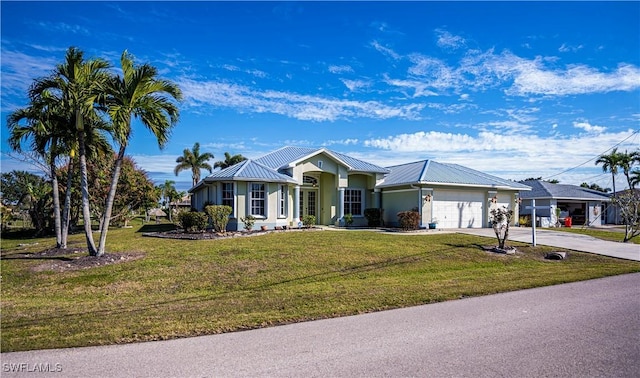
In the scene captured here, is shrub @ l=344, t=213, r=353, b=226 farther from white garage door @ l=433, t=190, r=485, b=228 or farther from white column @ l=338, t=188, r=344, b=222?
white garage door @ l=433, t=190, r=485, b=228

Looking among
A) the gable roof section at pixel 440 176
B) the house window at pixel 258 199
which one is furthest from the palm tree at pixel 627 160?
the house window at pixel 258 199

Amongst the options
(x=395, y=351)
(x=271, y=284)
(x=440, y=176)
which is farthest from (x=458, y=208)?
(x=395, y=351)

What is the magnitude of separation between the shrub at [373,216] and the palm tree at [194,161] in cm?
3024

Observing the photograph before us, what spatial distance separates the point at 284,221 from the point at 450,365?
19.3m

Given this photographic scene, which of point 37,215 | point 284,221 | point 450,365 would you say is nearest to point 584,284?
point 450,365

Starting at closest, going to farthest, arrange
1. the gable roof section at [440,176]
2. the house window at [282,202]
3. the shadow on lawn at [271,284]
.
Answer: the shadow on lawn at [271,284], the house window at [282,202], the gable roof section at [440,176]

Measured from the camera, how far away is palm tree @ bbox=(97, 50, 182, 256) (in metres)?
Answer: 12.4

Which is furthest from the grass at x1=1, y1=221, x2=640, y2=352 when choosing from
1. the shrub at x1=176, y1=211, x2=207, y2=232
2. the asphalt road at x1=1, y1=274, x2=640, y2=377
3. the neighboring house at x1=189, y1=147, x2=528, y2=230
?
the neighboring house at x1=189, y1=147, x2=528, y2=230

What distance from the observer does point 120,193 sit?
2789 centimetres

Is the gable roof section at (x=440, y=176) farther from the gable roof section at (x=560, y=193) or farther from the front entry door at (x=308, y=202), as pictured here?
the gable roof section at (x=560, y=193)

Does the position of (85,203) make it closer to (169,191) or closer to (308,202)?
(308,202)

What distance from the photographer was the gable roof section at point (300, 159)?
992 inches

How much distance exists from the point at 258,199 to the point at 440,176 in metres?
11.4

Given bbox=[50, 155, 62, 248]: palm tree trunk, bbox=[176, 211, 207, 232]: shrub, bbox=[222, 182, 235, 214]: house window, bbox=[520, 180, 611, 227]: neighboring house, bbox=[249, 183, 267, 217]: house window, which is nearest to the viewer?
bbox=[50, 155, 62, 248]: palm tree trunk
